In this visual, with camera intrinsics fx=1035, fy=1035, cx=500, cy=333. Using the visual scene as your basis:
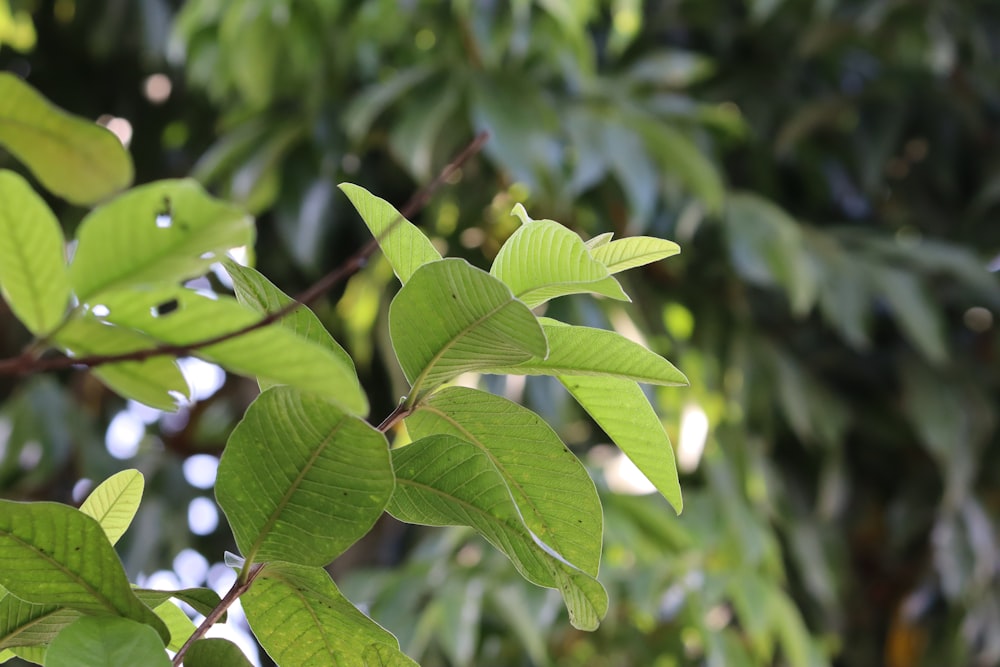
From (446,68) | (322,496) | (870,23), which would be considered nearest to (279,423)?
(322,496)

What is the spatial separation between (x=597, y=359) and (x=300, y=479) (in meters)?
0.06

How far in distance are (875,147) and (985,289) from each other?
0.26m

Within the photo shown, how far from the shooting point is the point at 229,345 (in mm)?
131

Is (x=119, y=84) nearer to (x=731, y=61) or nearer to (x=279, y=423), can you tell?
(x=731, y=61)

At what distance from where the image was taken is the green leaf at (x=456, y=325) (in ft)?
0.53

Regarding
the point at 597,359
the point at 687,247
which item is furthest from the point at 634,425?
the point at 687,247

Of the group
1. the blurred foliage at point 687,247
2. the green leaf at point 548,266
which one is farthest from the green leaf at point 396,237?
the blurred foliage at point 687,247

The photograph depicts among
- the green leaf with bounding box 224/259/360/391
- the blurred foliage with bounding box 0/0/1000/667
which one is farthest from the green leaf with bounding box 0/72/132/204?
the blurred foliage with bounding box 0/0/1000/667

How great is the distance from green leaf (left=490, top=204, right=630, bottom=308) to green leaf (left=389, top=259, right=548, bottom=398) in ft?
0.04

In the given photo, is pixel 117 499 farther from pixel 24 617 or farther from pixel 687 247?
pixel 687 247

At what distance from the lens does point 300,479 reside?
0.17 meters

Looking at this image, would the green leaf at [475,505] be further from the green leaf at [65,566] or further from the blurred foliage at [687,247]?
the blurred foliage at [687,247]

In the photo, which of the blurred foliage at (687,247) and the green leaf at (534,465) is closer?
the green leaf at (534,465)

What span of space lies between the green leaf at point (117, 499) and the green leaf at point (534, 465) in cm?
6
